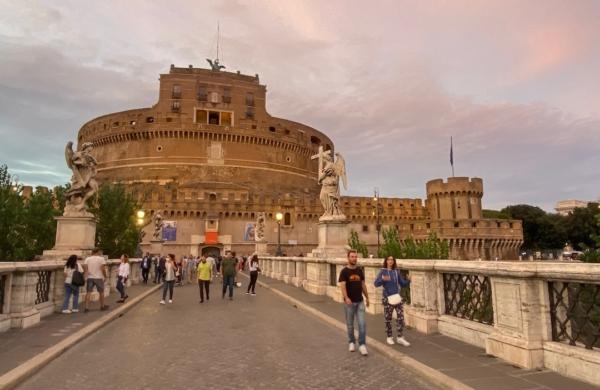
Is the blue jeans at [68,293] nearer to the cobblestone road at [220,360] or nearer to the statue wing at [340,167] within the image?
the cobblestone road at [220,360]

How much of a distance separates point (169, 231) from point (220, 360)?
50873 mm

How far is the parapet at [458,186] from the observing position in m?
62.2

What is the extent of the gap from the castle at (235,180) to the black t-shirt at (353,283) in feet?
162

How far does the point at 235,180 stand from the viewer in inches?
2736

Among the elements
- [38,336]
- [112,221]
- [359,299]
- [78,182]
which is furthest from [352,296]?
[112,221]

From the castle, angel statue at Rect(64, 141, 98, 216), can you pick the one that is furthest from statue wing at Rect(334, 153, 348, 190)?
the castle

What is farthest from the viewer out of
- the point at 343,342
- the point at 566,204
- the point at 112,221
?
the point at 566,204

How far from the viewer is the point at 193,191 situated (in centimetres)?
5822

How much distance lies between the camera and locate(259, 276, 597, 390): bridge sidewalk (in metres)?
4.41

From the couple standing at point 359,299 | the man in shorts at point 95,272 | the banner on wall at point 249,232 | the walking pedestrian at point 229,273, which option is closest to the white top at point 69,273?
the man in shorts at point 95,272

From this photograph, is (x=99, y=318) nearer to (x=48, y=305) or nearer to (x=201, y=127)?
(x=48, y=305)

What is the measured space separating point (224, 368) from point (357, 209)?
61135 millimetres

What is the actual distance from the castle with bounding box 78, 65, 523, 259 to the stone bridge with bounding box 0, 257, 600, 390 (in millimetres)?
46962

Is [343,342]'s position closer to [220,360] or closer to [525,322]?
[220,360]
